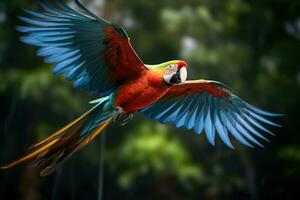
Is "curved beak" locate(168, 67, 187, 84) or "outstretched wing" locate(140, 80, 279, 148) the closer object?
"curved beak" locate(168, 67, 187, 84)

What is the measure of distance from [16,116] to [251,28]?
2.18 metres

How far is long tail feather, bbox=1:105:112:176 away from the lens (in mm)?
1760

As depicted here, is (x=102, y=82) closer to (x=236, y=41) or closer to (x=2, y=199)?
(x=236, y=41)

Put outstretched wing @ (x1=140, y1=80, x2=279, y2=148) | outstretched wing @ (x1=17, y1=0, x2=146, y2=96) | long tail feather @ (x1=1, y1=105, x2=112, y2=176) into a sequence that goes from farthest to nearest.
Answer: outstretched wing @ (x1=140, y1=80, x2=279, y2=148) < outstretched wing @ (x1=17, y1=0, x2=146, y2=96) < long tail feather @ (x1=1, y1=105, x2=112, y2=176)

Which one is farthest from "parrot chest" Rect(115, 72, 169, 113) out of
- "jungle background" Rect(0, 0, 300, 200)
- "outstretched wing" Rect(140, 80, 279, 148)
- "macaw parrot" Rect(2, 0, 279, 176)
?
"jungle background" Rect(0, 0, 300, 200)

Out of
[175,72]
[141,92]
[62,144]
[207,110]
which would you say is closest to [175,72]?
[175,72]

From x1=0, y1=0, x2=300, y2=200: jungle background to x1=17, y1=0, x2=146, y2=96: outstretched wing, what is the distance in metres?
2.27

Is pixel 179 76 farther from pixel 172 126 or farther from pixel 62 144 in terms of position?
pixel 172 126

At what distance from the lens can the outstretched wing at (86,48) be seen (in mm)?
1864

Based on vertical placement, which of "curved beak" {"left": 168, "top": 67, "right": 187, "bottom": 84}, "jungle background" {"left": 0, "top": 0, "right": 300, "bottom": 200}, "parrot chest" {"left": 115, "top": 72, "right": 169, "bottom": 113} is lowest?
"jungle background" {"left": 0, "top": 0, "right": 300, "bottom": 200}

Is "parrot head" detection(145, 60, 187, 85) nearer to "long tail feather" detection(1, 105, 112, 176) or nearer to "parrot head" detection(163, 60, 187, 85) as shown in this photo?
"parrot head" detection(163, 60, 187, 85)

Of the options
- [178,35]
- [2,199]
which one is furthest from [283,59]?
[2,199]

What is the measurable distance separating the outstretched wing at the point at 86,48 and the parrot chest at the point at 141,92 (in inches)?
1.9

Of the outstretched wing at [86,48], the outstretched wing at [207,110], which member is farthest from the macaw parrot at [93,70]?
the outstretched wing at [207,110]
